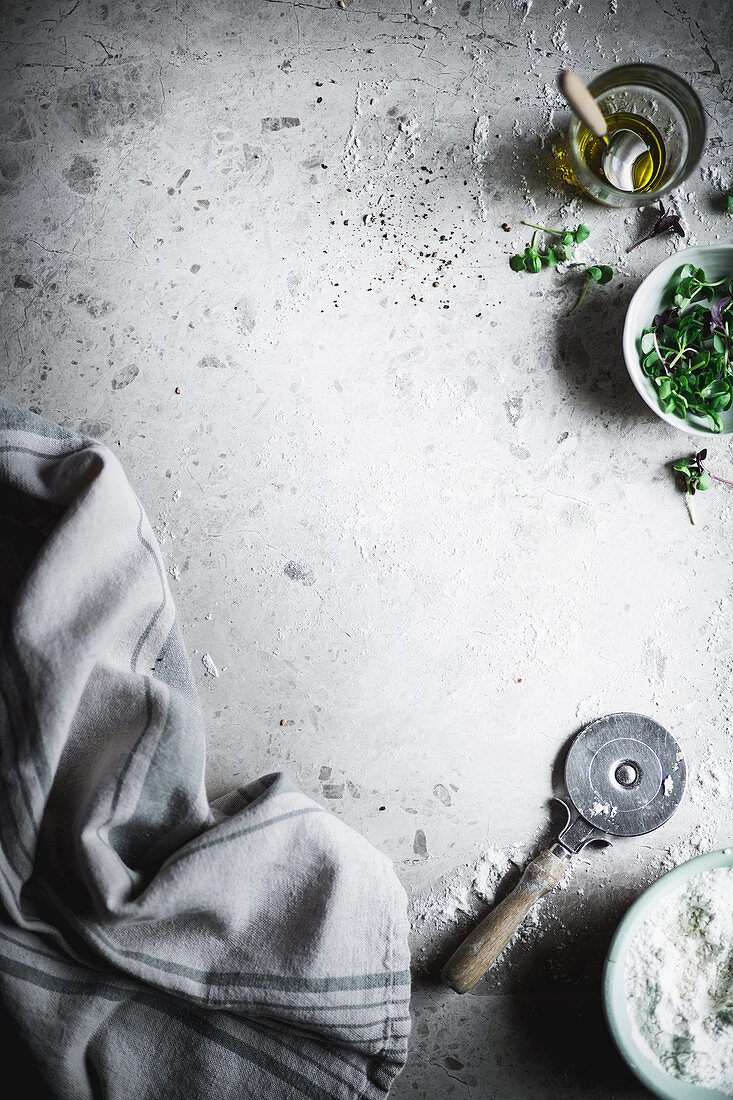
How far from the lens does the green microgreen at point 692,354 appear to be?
71cm

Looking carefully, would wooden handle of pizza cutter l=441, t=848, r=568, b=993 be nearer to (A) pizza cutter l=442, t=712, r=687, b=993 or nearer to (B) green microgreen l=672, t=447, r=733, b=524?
(A) pizza cutter l=442, t=712, r=687, b=993

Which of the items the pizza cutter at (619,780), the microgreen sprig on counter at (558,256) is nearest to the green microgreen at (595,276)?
the microgreen sprig on counter at (558,256)

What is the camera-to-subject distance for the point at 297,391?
0.77 m

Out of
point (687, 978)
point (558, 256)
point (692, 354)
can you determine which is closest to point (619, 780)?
point (687, 978)

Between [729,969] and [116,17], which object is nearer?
[729,969]

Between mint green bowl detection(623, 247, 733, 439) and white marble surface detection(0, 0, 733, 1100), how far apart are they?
47mm

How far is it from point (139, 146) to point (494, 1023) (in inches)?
39.3

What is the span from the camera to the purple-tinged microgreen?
2.46 ft

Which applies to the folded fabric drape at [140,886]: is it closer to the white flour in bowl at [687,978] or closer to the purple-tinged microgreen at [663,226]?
the white flour in bowl at [687,978]

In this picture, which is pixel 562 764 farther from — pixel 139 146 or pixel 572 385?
pixel 139 146

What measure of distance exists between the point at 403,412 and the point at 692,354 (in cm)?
29

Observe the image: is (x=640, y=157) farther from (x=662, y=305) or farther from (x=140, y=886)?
(x=140, y=886)

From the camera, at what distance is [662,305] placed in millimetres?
734

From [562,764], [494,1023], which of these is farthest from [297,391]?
[494,1023]
